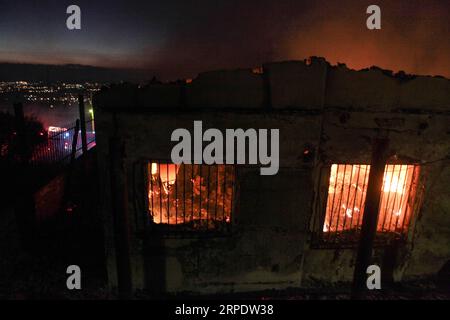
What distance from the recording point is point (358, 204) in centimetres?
557

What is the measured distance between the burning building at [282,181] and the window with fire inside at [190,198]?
0.02 metres

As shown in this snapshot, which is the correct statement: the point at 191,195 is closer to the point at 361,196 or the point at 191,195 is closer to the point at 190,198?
the point at 190,198

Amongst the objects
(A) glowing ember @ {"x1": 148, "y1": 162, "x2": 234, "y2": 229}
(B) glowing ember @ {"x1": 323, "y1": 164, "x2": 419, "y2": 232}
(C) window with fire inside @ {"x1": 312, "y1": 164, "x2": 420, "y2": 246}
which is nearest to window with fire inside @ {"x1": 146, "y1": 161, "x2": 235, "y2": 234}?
(A) glowing ember @ {"x1": 148, "y1": 162, "x2": 234, "y2": 229}

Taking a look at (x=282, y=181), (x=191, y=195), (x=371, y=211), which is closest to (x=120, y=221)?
(x=191, y=195)

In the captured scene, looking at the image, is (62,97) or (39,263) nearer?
(39,263)

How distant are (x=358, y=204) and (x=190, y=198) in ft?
10.2

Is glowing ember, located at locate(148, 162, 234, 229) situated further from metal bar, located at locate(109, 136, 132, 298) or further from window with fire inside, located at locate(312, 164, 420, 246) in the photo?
window with fire inside, located at locate(312, 164, 420, 246)

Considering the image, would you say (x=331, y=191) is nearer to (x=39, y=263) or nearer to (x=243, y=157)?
(x=243, y=157)

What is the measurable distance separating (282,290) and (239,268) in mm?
960

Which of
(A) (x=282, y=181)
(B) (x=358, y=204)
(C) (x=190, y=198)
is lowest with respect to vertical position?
(B) (x=358, y=204)

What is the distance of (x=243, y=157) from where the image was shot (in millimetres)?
4965

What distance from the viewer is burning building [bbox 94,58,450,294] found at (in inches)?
188
